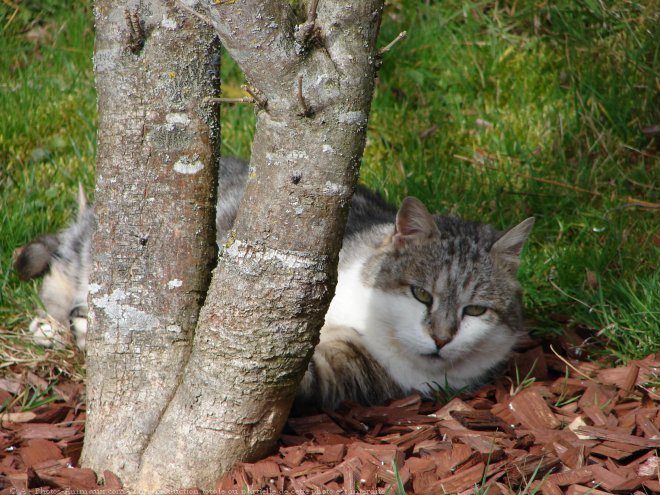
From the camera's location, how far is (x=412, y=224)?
311cm

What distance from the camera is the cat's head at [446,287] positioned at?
2969mm

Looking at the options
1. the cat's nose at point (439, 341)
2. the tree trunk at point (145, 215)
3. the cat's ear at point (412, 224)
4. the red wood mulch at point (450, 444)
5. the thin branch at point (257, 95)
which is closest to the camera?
the thin branch at point (257, 95)

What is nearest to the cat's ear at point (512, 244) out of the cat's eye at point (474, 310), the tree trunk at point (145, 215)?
the cat's eye at point (474, 310)

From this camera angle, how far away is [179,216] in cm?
220

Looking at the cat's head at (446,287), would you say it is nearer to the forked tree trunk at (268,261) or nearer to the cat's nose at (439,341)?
the cat's nose at (439,341)

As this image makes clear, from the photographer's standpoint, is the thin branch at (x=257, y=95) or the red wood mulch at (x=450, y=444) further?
the red wood mulch at (x=450, y=444)

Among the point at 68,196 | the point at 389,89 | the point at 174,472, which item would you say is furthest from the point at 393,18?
the point at 174,472

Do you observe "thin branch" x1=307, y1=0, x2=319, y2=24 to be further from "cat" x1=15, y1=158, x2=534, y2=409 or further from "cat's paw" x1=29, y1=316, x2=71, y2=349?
"cat's paw" x1=29, y1=316, x2=71, y2=349

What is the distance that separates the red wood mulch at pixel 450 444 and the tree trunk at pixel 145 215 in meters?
0.23

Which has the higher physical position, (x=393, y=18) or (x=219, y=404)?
(x=393, y=18)

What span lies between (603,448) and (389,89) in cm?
293

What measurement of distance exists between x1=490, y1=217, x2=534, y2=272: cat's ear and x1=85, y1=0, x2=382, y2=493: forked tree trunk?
1.20 meters

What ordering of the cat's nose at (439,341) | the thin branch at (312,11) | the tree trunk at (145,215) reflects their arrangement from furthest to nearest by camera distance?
the cat's nose at (439,341) < the tree trunk at (145,215) < the thin branch at (312,11)

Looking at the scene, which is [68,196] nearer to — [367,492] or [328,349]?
[328,349]
